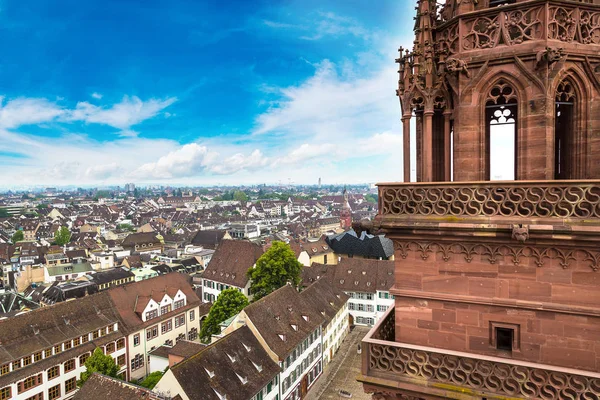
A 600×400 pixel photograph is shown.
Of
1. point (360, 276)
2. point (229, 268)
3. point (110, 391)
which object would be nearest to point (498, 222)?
point (110, 391)

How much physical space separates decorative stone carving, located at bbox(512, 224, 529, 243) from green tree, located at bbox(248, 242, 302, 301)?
139 ft

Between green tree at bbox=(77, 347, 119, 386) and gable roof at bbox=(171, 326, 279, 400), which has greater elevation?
gable roof at bbox=(171, 326, 279, 400)

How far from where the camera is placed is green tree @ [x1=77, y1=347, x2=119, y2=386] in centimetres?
3294

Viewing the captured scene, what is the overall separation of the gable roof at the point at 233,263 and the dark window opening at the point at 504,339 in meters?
48.5

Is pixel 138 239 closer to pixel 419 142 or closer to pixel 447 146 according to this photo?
pixel 419 142

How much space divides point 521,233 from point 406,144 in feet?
10.9

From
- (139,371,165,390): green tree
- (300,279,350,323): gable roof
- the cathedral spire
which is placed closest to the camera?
the cathedral spire

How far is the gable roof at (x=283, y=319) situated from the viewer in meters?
31.5

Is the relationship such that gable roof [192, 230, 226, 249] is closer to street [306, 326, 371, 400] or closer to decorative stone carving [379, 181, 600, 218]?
street [306, 326, 371, 400]

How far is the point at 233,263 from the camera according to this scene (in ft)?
195

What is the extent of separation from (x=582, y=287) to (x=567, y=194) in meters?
1.83

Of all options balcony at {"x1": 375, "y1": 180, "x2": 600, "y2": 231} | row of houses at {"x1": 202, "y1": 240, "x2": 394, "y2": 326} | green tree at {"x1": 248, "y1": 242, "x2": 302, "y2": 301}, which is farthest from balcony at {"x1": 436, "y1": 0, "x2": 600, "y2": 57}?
row of houses at {"x1": 202, "y1": 240, "x2": 394, "y2": 326}

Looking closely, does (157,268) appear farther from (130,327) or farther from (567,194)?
(567,194)

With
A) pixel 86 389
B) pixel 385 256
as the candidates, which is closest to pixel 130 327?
pixel 86 389
